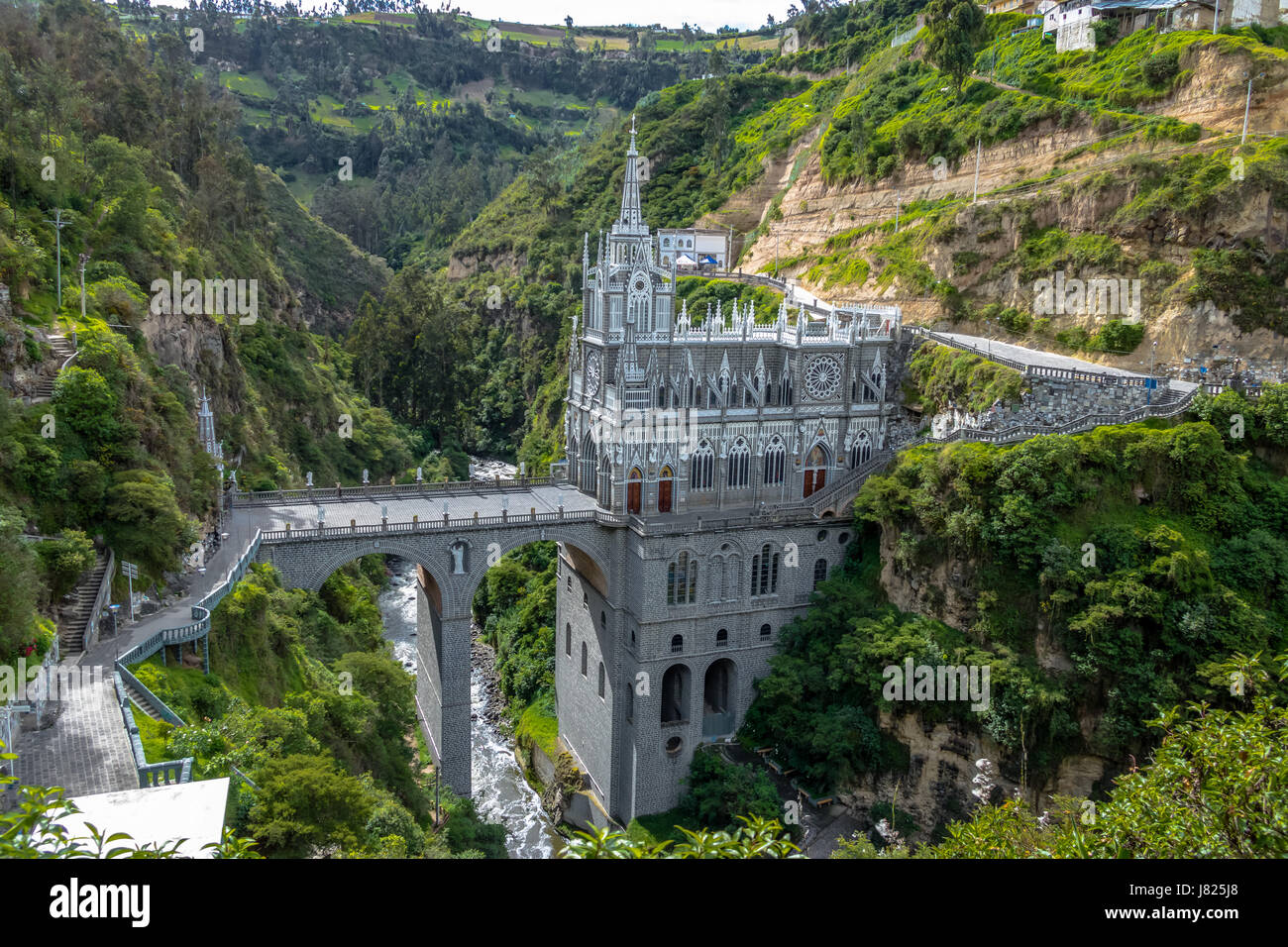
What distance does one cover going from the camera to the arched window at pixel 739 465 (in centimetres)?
5241

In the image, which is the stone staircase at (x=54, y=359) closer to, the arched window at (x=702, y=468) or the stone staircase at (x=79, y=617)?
the stone staircase at (x=79, y=617)

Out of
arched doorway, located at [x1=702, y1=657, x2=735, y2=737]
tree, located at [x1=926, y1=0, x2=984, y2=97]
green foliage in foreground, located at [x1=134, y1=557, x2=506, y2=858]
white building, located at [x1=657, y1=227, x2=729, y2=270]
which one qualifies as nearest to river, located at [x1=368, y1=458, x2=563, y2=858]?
green foliage in foreground, located at [x1=134, y1=557, x2=506, y2=858]

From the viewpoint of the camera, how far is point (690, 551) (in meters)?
48.9

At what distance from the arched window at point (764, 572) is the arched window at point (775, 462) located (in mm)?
4731

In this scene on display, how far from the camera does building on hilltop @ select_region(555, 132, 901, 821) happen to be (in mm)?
49188

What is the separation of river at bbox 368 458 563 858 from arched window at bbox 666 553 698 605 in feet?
47.6

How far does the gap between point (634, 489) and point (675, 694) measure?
463 inches

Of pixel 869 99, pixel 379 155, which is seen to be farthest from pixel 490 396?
pixel 379 155

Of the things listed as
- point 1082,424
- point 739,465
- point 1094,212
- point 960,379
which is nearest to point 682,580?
point 739,465

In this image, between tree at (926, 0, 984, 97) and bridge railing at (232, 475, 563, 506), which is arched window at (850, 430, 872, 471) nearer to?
bridge railing at (232, 475, 563, 506)

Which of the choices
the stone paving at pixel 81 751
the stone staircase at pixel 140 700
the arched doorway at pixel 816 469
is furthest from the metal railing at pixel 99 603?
the arched doorway at pixel 816 469

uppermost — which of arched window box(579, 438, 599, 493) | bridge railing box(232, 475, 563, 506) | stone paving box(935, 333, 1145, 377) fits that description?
stone paving box(935, 333, 1145, 377)
